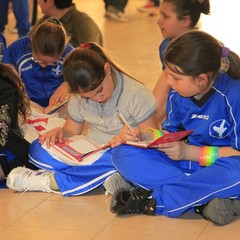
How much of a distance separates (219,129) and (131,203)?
1.33 ft

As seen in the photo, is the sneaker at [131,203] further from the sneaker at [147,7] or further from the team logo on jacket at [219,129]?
the sneaker at [147,7]

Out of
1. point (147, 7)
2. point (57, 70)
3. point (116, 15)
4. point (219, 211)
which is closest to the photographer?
point (219, 211)

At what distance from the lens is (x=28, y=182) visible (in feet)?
9.05

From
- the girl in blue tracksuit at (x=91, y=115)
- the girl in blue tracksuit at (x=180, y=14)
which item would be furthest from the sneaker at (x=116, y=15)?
the girl in blue tracksuit at (x=91, y=115)

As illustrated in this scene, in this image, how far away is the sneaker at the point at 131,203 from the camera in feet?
8.00

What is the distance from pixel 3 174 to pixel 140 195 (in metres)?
0.69

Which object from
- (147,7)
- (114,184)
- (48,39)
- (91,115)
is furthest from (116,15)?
(114,184)

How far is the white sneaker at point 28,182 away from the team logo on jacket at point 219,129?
702 millimetres

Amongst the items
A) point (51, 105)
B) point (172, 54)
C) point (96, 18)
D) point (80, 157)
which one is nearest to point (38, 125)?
point (51, 105)

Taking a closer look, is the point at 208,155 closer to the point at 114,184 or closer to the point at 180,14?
the point at 114,184

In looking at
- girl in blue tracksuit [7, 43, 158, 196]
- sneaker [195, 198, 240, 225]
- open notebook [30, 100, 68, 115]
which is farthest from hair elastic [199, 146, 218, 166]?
open notebook [30, 100, 68, 115]

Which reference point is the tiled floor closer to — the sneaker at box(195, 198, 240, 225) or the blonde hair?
the sneaker at box(195, 198, 240, 225)

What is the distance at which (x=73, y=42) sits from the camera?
3.95 m

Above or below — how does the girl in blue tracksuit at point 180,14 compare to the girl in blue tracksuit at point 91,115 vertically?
above
